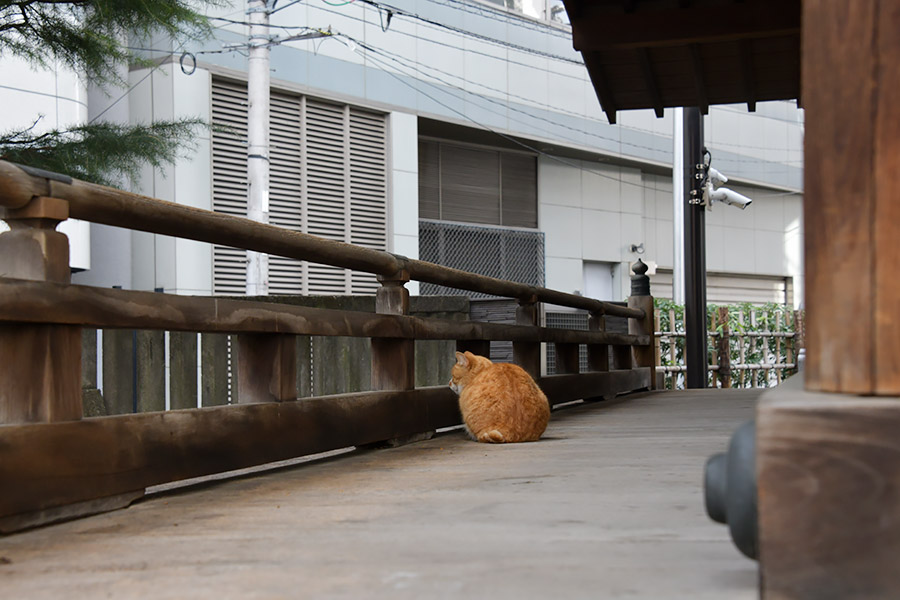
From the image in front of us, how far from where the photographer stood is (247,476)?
326 centimetres

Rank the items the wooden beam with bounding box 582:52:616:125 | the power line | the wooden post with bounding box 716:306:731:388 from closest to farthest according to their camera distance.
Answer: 1. the wooden beam with bounding box 582:52:616:125
2. the power line
3. the wooden post with bounding box 716:306:731:388

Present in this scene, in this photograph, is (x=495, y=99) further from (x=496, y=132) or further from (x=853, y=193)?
(x=853, y=193)

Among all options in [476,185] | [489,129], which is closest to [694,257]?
A: [489,129]

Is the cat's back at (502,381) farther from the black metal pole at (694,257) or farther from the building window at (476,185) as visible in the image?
the building window at (476,185)

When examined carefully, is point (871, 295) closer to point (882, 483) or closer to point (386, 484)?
point (882, 483)

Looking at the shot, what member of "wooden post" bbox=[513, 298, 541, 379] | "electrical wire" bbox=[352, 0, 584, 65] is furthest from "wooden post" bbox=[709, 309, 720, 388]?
"wooden post" bbox=[513, 298, 541, 379]

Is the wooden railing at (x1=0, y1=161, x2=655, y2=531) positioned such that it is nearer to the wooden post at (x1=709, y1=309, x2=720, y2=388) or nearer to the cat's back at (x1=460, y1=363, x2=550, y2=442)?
the cat's back at (x1=460, y1=363, x2=550, y2=442)

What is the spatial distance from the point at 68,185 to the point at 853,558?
6.83 feet

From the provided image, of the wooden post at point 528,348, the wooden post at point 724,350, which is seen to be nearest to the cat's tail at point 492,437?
the wooden post at point 528,348

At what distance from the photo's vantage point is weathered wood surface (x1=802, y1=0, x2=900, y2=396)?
1314 mm

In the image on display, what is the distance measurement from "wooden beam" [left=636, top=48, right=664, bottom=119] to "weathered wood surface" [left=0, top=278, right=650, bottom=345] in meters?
3.22

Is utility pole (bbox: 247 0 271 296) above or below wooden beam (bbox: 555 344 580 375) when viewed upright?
above

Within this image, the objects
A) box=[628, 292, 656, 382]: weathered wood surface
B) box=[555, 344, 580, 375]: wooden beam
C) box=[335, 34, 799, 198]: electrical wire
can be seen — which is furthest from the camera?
box=[335, 34, 799, 198]: electrical wire

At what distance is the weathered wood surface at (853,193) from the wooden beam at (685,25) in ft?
15.7
